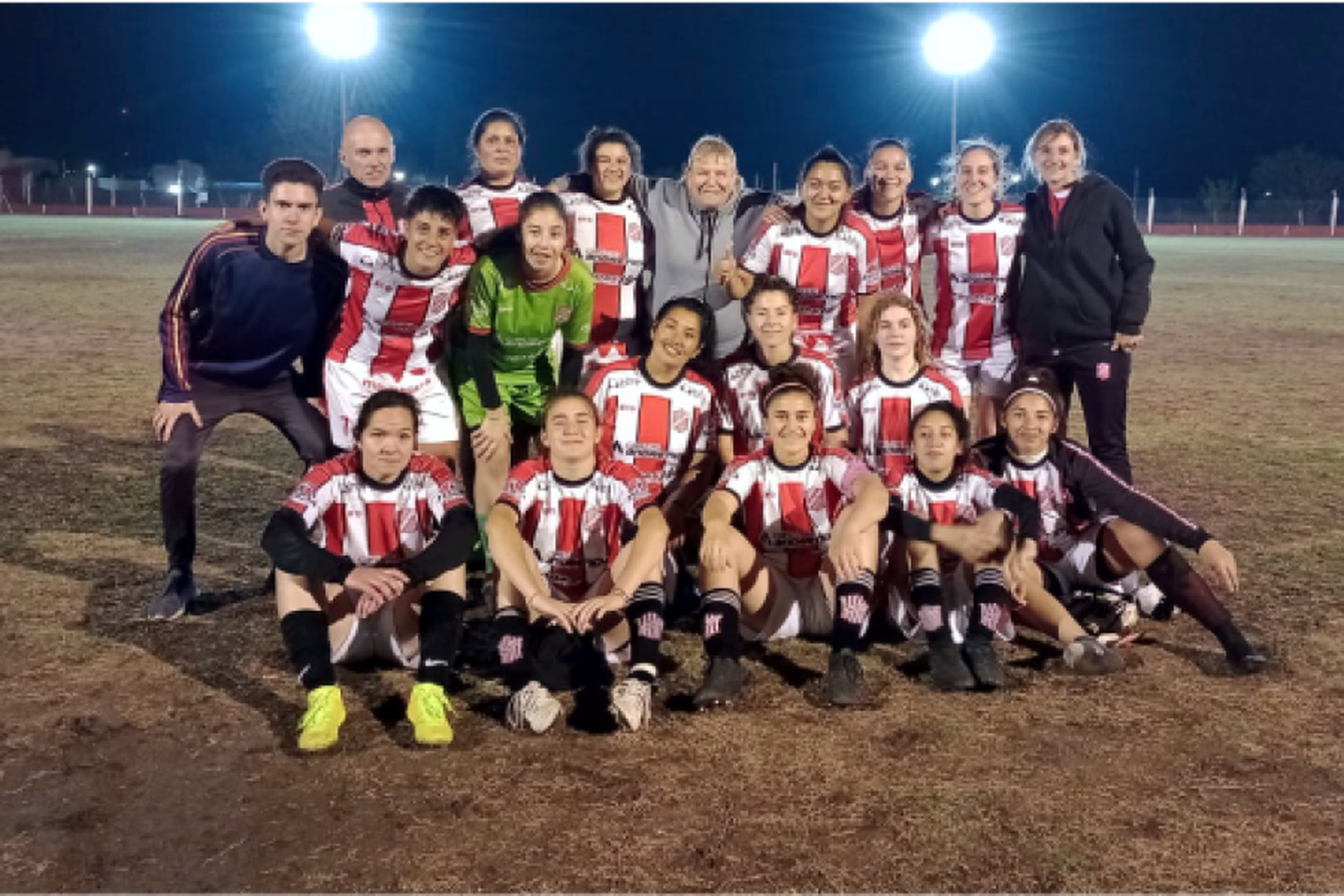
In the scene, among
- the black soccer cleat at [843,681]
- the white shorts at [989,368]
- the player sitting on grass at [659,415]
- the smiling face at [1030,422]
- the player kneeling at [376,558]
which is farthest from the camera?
the white shorts at [989,368]

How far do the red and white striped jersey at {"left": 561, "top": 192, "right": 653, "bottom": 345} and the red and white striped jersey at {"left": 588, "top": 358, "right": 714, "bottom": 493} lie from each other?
627mm

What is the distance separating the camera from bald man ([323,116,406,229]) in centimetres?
536

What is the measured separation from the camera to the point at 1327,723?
3713mm

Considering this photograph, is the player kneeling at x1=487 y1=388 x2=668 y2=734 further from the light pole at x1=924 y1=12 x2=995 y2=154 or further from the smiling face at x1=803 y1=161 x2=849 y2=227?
the light pole at x1=924 y1=12 x2=995 y2=154

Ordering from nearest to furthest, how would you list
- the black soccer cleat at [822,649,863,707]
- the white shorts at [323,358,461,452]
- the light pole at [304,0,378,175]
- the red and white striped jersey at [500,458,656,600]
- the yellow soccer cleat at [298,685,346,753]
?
1. the yellow soccer cleat at [298,685,346,753]
2. the black soccer cleat at [822,649,863,707]
3. the red and white striped jersey at [500,458,656,600]
4. the white shorts at [323,358,461,452]
5. the light pole at [304,0,378,175]

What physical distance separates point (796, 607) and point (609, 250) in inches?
74.5

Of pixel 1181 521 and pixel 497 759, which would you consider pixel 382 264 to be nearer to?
pixel 497 759

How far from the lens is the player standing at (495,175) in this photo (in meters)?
5.45

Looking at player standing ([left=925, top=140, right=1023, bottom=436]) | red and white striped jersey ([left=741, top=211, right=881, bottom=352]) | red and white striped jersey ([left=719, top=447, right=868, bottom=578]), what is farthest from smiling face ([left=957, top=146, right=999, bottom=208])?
red and white striped jersey ([left=719, top=447, right=868, bottom=578])

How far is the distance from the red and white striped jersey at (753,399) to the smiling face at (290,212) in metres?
1.78

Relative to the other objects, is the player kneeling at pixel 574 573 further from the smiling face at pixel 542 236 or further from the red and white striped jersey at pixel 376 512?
the smiling face at pixel 542 236

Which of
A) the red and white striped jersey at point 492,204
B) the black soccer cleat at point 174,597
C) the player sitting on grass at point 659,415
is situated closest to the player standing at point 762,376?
the player sitting on grass at point 659,415

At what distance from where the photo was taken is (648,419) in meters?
4.82

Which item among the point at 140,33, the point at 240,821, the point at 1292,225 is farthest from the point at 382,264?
the point at 140,33
